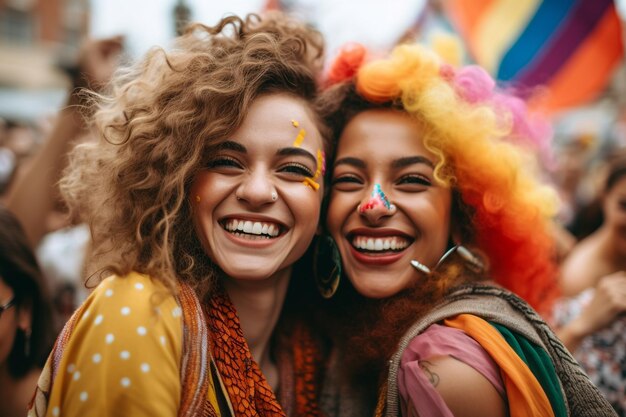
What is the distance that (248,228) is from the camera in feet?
6.07

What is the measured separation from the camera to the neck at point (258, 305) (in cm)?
204

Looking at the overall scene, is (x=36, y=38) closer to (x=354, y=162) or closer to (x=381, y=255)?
(x=354, y=162)

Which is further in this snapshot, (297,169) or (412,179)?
(412,179)

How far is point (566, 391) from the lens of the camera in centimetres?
177

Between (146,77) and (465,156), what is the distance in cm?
132

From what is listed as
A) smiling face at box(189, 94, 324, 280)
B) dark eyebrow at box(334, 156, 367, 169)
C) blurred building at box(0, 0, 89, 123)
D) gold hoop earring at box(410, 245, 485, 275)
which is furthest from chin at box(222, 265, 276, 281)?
blurred building at box(0, 0, 89, 123)

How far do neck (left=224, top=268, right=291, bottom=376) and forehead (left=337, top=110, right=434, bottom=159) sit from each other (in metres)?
0.61

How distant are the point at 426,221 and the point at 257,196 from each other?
2.28 ft

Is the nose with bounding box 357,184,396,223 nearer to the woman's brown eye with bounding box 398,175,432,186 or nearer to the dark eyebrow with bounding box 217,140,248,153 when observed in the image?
the woman's brown eye with bounding box 398,175,432,186

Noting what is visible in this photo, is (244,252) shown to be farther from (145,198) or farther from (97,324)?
(97,324)

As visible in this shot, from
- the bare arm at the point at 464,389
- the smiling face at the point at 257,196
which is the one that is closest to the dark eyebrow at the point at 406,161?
the smiling face at the point at 257,196

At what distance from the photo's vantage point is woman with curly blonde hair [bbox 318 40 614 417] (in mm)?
1791

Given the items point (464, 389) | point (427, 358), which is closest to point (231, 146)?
point (427, 358)

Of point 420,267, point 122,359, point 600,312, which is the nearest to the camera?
point 122,359
